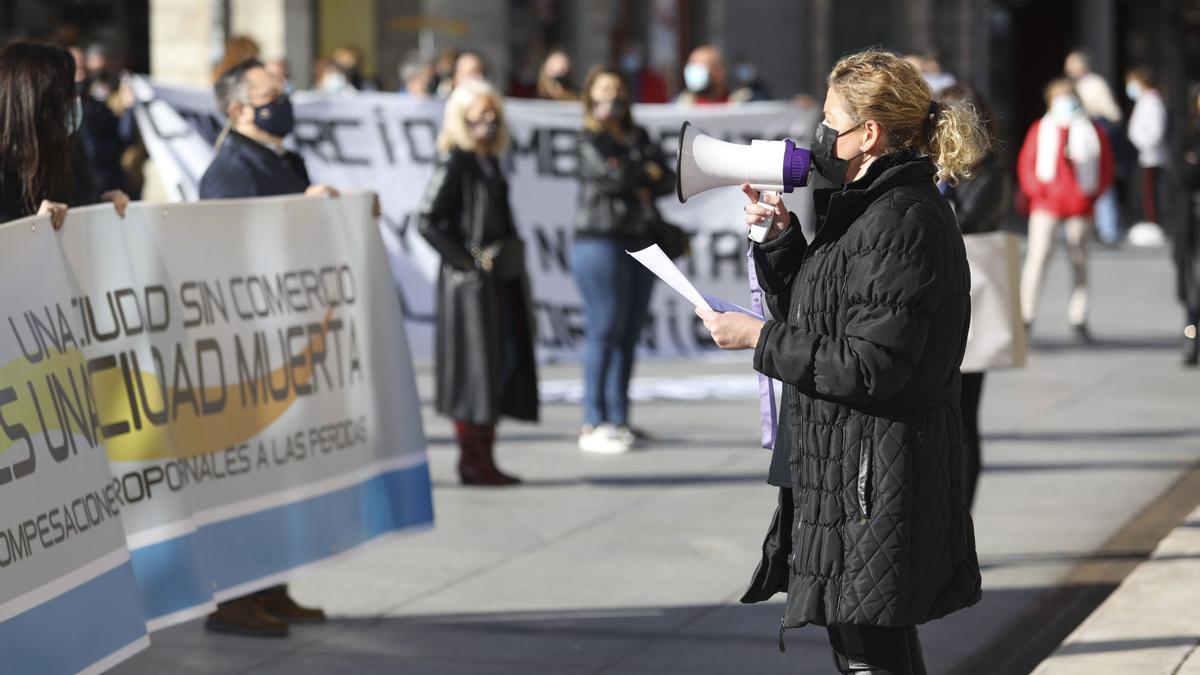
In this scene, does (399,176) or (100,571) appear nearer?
(100,571)

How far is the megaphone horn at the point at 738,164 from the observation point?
13.6 feet

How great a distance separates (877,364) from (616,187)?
550cm

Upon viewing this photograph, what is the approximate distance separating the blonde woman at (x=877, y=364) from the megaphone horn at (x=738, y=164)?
53 millimetres

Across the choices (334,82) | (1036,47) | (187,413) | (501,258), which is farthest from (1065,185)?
(1036,47)

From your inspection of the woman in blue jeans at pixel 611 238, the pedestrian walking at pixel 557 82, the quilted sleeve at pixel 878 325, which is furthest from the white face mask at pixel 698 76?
the quilted sleeve at pixel 878 325

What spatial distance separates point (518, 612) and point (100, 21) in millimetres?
16424

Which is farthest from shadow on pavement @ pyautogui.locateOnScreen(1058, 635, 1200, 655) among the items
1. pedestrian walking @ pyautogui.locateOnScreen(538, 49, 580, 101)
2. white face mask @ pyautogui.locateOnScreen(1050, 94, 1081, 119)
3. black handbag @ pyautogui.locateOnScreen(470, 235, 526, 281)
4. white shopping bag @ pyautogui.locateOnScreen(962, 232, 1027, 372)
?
white face mask @ pyautogui.locateOnScreen(1050, 94, 1081, 119)

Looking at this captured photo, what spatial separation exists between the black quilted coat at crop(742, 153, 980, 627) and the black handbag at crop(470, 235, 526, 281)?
454cm

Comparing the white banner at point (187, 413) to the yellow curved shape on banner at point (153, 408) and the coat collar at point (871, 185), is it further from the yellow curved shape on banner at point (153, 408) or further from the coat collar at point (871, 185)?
the coat collar at point (871, 185)

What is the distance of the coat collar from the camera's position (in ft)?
13.5

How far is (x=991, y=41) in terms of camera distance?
34.1 m

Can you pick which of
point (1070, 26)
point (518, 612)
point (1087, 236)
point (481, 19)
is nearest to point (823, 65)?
point (1070, 26)

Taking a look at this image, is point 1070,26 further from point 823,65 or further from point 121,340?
point 121,340

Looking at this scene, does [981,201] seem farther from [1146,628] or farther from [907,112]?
[907,112]
